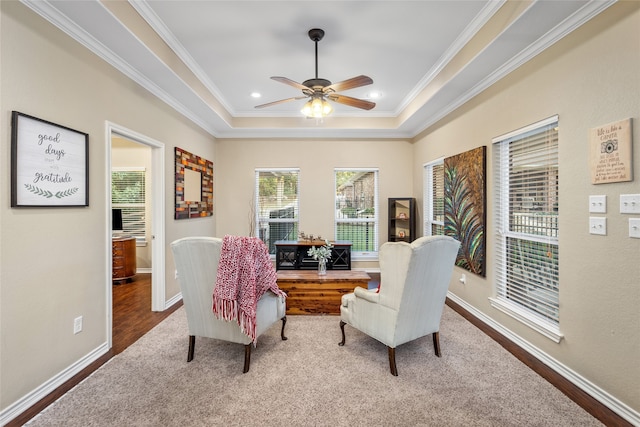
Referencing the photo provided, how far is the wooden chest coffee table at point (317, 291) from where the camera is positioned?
11.2 ft

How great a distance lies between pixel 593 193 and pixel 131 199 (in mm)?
6567

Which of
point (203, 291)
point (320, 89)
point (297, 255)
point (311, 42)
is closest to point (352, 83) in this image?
point (320, 89)

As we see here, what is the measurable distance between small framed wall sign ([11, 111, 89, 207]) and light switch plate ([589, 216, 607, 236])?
3.77m

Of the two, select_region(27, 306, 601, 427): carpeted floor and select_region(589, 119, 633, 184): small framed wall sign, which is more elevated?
select_region(589, 119, 633, 184): small framed wall sign

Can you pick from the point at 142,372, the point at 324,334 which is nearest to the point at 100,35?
the point at 142,372

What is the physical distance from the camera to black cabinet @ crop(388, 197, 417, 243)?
207 inches

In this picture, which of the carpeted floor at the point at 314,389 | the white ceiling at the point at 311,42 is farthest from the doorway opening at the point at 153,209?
the carpeted floor at the point at 314,389

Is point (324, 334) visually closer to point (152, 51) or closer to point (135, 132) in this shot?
point (135, 132)

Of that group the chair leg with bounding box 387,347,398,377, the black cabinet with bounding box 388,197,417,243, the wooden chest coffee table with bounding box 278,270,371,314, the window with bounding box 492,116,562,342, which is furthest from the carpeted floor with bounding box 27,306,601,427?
the black cabinet with bounding box 388,197,417,243

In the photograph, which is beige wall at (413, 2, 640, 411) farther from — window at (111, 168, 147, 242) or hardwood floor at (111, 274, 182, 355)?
window at (111, 168, 147, 242)

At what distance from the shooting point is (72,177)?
A: 2.24 metres

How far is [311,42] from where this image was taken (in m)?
2.99

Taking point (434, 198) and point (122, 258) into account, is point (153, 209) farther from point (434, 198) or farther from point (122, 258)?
point (434, 198)

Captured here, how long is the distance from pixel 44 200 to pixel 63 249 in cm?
40
